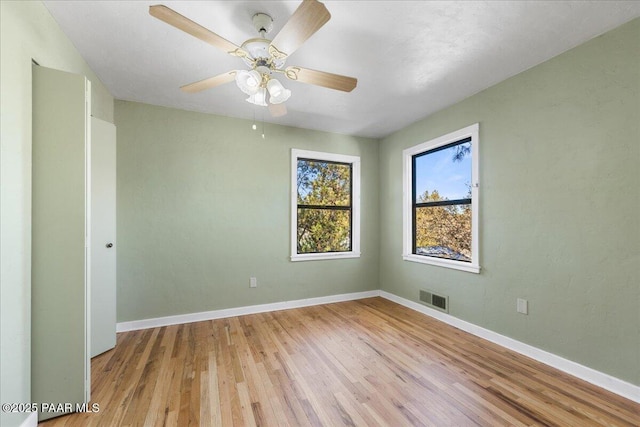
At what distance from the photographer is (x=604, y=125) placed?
1999mm

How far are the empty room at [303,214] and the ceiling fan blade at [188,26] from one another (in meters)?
0.01

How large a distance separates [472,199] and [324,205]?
6.56ft

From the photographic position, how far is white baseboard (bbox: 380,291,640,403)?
1.87 metres

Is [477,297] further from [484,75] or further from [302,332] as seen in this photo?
[484,75]

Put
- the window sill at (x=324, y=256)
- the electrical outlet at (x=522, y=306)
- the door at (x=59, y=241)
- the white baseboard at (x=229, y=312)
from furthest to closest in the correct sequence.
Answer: the window sill at (x=324, y=256), the white baseboard at (x=229, y=312), the electrical outlet at (x=522, y=306), the door at (x=59, y=241)

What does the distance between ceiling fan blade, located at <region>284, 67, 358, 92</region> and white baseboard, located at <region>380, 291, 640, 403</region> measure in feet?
8.92

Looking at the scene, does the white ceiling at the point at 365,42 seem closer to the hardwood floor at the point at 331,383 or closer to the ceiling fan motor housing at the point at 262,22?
the ceiling fan motor housing at the point at 262,22

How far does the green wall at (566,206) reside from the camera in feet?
6.21

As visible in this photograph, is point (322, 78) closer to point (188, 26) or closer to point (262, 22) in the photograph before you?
point (262, 22)

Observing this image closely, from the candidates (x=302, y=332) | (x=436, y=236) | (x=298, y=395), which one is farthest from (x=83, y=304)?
(x=436, y=236)

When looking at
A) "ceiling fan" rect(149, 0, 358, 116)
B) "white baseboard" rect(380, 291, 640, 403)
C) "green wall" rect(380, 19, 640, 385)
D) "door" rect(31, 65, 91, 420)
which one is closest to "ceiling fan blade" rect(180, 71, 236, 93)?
"ceiling fan" rect(149, 0, 358, 116)

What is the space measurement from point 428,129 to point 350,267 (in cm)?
226

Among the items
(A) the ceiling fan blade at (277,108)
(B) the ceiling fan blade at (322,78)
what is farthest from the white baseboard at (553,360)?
(A) the ceiling fan blade at (277,108)

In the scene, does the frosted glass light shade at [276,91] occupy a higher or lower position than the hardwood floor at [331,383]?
higher
